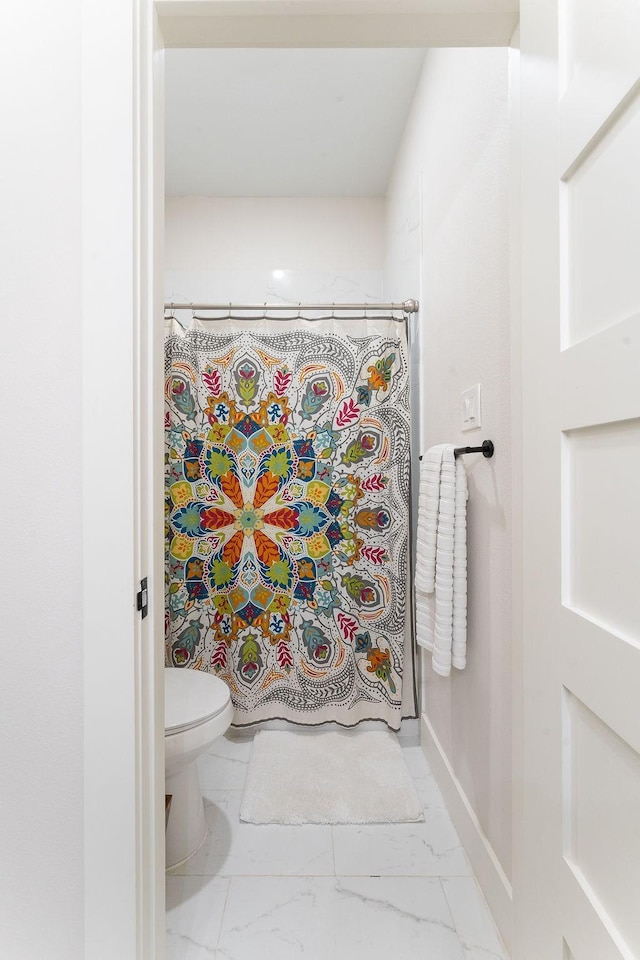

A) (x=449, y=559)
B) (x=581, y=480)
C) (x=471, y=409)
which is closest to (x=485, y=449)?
(x=471, y=409)

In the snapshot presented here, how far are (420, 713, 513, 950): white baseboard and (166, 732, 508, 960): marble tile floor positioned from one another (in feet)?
0.12

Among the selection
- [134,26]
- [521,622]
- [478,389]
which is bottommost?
[521,622]

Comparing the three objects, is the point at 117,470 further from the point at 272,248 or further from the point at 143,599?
the point at 272,248

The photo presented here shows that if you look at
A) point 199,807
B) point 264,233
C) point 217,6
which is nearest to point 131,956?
point 199,807

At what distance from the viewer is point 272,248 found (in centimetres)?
279

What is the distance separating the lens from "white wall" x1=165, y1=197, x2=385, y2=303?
9.14ft

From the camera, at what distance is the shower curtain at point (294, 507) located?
6.55ft

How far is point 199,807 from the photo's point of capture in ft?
4.76

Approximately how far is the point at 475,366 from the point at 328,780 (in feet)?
4.67

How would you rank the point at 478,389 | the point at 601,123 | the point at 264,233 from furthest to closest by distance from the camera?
the point at 264,233 → the point at 478,389 → the point at 601,123

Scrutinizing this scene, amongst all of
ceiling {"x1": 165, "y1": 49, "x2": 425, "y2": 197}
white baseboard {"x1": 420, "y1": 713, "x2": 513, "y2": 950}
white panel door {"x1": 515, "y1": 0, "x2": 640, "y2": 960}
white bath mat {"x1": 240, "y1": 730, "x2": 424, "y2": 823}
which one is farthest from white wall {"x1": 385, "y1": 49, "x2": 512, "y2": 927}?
white panel door {"x1": 515, "y1": 0, "x2": 640, "y2": 960}

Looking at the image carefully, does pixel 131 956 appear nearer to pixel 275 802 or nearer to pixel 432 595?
pixel 275 802

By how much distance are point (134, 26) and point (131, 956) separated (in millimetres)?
1383

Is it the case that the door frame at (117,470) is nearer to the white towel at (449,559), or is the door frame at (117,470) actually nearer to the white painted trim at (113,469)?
the white painted trim at (113,469)
